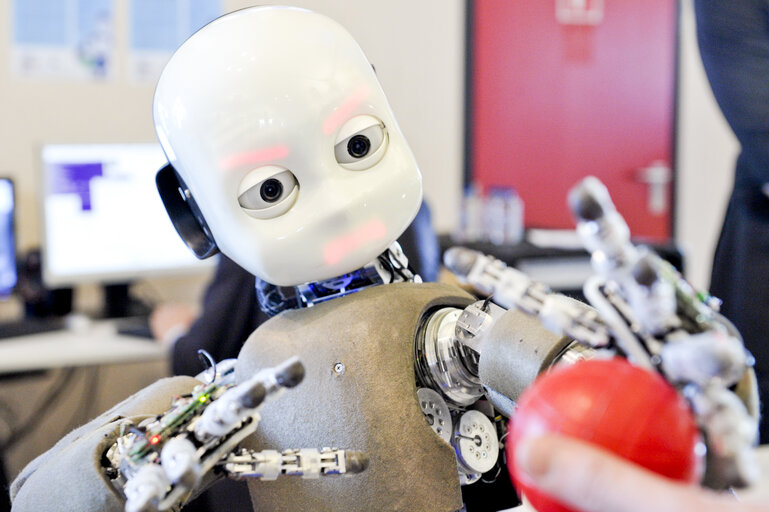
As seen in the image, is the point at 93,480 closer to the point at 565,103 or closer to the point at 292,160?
the point at 292,160

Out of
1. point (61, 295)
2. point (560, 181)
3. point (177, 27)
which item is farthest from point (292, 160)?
point (560, 181)

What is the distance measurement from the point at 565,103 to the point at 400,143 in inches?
103

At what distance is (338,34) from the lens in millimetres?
740

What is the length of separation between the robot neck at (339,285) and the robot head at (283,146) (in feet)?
0.12

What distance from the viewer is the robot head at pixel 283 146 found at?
A: 2.23ft

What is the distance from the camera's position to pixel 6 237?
2158 mm

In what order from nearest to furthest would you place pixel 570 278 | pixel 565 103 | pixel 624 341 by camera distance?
pixel 624 341 → pixel 570 278 → pixel 565 103

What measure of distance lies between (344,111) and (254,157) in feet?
0.28

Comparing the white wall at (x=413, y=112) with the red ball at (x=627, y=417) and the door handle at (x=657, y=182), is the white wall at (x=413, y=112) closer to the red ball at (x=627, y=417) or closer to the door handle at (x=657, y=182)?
the door handle at (x=657, y=182)

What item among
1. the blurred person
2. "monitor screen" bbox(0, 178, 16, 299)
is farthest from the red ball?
"monitor screen" bbox(0, 178, 16, 299)

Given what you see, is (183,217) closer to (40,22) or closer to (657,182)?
(40,22)

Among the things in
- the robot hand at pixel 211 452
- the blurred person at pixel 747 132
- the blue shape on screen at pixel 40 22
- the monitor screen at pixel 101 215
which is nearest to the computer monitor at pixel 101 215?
the monitor screen at pixel 101 215

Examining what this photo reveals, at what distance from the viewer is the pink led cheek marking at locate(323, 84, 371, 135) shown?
2.28 feet

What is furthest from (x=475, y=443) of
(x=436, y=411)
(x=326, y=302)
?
(x=326, y=302)
